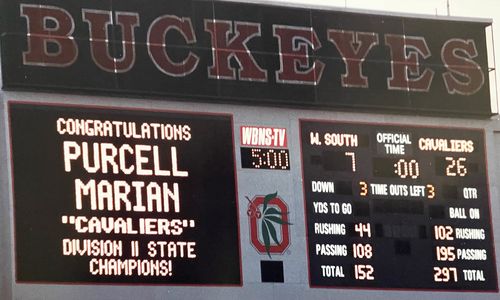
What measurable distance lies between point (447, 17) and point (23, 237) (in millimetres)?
6775

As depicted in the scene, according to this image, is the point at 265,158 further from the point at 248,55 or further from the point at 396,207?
the point at 396,207

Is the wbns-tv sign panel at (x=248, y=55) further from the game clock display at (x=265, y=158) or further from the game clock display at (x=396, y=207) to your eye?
the game clock display at (x=265, y=158)

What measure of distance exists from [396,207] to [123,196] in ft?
12.3

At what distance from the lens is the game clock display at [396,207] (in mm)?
24578

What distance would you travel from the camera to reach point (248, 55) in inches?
969

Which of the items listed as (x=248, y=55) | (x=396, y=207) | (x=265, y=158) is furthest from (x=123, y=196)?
(x=396, y=207)

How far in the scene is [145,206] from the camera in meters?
23.3

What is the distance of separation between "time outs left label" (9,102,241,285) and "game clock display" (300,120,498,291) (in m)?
1.21

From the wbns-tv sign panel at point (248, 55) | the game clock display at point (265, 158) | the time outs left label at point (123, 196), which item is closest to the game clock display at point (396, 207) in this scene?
the game clock display at point (265, 158)

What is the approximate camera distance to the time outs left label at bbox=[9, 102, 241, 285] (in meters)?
22.7

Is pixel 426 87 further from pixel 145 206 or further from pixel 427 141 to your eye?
pixel 145 206

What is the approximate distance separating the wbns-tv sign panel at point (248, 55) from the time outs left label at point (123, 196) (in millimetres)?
463

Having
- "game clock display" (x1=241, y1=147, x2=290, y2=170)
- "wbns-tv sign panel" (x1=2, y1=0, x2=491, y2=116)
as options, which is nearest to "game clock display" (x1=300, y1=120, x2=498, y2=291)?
"game clock display" (x1=241, y1=147, x2=290, y2=170)

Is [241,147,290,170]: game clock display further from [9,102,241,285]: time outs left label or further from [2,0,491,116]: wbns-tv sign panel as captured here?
[2,0,491,116]: wbns-tv sign panel
